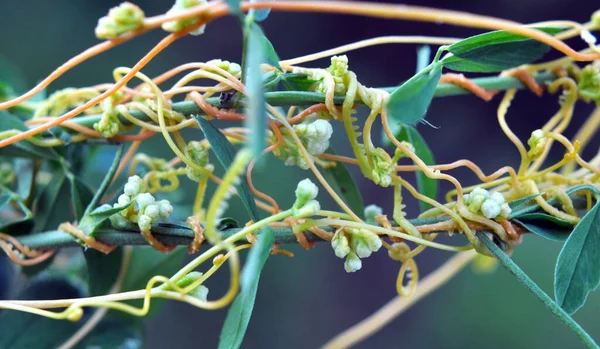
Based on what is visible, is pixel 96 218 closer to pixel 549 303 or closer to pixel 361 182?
pixel 549 303

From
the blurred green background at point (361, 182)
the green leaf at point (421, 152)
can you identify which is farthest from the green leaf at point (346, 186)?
the blurred green background at point (361, 182)

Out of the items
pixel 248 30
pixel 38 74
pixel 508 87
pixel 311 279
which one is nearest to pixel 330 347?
pixel 311 279

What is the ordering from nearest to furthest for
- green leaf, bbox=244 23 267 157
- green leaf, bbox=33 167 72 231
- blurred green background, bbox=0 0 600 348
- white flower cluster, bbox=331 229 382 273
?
green leaf, bbox=244 23 267 157
white flower cluster, bbox=331 229 382 273
green leaf, bbox=33 167 72 231
blurred green background, bbox=0 0 600 348

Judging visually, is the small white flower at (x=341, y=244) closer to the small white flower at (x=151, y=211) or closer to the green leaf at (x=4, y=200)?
the small white flower at (x=151, y=211)

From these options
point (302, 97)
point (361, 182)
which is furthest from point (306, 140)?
point (361, 182)

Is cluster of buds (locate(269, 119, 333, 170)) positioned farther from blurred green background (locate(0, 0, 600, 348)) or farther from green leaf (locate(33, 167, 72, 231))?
blurred green background (locate(0, 0, 600, 348))

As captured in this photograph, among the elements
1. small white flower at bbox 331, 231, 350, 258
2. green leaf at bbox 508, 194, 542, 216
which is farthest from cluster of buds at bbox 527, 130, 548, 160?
small white flower at bbox 331, 231, 350, 258
